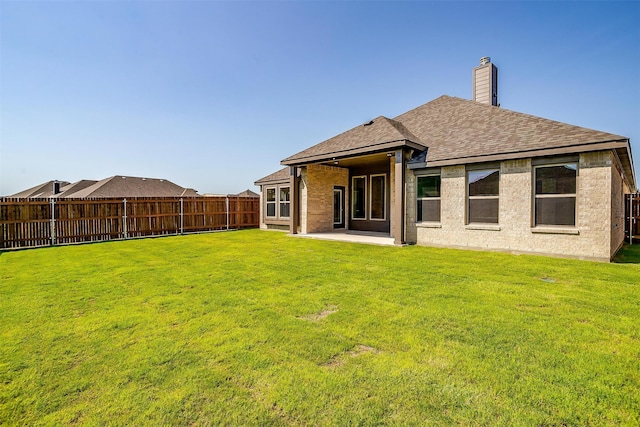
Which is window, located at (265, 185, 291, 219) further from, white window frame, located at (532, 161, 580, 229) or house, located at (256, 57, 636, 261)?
white window frame, located at (532, 161, 580, 229)

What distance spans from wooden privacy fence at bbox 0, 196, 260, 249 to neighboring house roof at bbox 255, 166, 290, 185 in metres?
1.79

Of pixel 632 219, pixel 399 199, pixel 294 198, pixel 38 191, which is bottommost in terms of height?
pixel 632 219

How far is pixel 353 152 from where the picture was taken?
11.9 metres

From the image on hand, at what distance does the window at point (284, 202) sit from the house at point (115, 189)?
1755cm

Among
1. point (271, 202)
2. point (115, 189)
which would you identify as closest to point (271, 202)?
point (271, 202)

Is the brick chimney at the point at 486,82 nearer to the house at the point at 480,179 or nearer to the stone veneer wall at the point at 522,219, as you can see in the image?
the house at the point at 480,179

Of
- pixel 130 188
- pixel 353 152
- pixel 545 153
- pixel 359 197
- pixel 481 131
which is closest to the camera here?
pixel 545 153

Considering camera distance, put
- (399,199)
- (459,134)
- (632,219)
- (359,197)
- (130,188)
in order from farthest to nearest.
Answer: (130,188) → (359,197) → (632,219) → (459,134) → (399,199)

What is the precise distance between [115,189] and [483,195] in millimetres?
30785

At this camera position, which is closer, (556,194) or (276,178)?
(556,194)

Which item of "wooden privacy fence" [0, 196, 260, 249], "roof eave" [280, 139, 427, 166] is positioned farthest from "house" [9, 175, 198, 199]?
"roof eave" [280, 139, 427, 166]

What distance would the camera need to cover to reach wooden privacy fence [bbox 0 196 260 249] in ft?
39.0

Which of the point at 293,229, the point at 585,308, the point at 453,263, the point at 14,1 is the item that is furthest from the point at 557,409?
the point at 14,1

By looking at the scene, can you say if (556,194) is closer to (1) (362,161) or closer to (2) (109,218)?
(1) (362,161)
